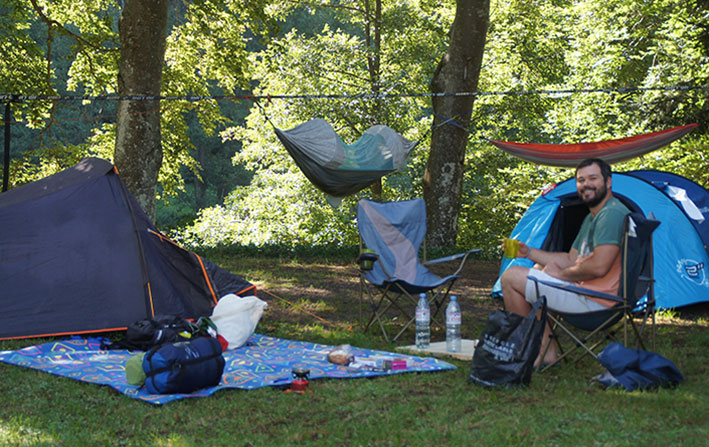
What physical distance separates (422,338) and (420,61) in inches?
370

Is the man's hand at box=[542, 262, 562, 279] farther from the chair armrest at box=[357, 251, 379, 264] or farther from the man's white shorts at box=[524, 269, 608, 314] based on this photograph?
the chair armrest at box=[357, 251, 379, 264]

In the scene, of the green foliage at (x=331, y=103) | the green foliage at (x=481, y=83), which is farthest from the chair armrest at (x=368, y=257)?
the green foliage at (x=331, y=103)

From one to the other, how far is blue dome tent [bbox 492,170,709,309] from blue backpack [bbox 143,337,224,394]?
269 cm

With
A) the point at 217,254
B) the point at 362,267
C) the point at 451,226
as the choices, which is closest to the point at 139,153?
the point at 217,254

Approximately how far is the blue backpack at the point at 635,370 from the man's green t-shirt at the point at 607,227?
47cm

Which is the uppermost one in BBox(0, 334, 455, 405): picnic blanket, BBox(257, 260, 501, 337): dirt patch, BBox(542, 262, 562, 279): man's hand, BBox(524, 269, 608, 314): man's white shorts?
BBox(542, 262, 562, 279): man's hand

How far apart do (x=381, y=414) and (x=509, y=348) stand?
649mm

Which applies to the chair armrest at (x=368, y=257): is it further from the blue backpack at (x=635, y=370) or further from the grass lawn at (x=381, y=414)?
the blue backpack at (x=635, y=370)

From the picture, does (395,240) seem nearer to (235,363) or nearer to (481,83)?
(235,363)

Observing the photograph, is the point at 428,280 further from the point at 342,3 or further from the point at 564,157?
the point at 342,3

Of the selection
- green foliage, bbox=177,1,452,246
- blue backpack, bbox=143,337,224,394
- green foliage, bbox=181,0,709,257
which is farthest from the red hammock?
green foliage, bbox=177,1,452,246

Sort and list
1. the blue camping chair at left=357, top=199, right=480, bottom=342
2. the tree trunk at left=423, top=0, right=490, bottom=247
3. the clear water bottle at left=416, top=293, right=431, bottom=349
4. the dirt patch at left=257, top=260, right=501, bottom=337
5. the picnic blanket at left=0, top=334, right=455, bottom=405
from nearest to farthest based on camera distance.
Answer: the picnic blanket at left=0, top=334, right=455, bottom=405, the clear water bottle at left=416, top=293, right=431, bottom=349, the blue camping chair at left=357, top=199, right=480, bottom=342, the dirt patch at left=257, top=260, right=501, bottom=337, the tree trunk at left=423, top=0, right=490, bottom=247

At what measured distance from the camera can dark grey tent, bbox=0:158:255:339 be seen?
393 cm

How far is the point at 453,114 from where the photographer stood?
788 centimetres
